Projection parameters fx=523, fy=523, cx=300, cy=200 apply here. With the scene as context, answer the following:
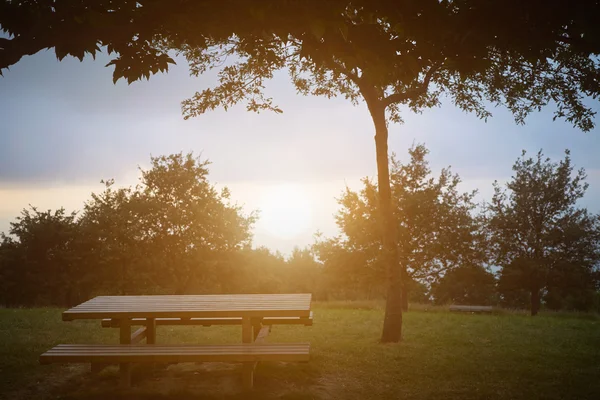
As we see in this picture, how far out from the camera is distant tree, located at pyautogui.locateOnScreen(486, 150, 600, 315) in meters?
32.7

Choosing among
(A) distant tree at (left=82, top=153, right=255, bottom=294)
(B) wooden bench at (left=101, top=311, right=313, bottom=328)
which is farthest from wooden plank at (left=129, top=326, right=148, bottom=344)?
(A) distant tree at (left=82, top=153, right=255, bottom=294)

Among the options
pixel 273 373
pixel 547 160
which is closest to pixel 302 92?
pixel 273 373

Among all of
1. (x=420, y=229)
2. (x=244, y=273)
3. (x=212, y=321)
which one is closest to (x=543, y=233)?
(x=420, y=229)

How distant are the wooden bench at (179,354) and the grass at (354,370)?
2.06 ft

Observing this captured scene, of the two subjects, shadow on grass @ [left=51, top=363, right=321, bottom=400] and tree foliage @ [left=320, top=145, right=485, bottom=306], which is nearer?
shadow on grass @ [left=51, top=363, right=321, bottom=400]

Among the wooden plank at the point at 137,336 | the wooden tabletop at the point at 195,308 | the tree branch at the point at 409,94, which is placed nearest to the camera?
the wooden tabletop at the point at 195,308

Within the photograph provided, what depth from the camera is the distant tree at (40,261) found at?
142ft

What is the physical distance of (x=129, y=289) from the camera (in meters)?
38.0

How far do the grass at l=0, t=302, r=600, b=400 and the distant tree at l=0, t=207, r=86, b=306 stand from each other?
33.3m

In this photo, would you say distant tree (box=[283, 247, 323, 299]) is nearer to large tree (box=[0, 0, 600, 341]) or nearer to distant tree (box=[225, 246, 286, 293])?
distant tree (box=[225, 246, 286, 293])

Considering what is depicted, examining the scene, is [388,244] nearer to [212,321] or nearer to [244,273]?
[212,321]

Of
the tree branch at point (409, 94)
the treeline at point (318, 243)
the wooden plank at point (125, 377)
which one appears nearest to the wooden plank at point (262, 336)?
the wooden plank at point (125, 377)

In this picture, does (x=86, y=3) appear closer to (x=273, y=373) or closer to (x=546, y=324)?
(x=273, y=373)

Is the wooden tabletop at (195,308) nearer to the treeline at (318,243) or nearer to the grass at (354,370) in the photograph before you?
the grass at (354,370)
